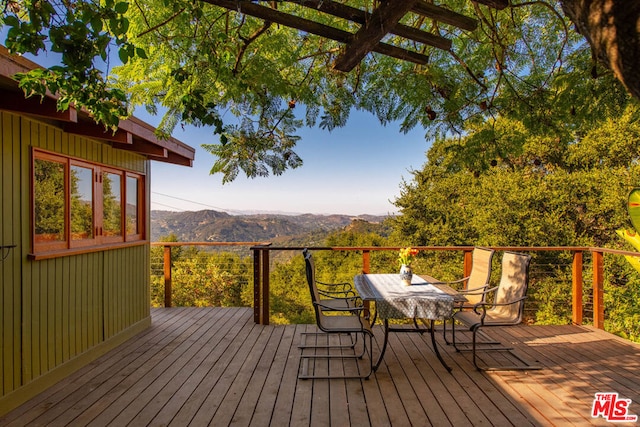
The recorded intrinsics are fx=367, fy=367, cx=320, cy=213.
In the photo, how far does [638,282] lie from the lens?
10.4m

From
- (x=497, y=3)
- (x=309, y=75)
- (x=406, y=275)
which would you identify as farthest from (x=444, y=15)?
(x=406, y=275)

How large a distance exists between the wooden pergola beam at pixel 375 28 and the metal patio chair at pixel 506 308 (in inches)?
95.7

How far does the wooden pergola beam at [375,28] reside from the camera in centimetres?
192

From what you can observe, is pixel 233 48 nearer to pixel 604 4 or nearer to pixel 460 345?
pixel 604 4

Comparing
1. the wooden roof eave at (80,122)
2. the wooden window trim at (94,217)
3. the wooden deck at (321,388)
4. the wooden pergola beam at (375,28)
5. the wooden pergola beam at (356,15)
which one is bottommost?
the wooden deck at (321,388)

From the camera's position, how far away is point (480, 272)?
4.19 meters

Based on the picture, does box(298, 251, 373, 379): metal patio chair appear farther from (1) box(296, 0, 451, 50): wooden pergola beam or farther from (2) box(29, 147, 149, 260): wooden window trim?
(2) box(29, 147, 149, 260): wooden window trim

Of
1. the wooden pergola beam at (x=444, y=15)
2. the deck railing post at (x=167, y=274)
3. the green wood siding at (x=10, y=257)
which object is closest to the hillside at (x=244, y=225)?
the deck railing post at (x=167, y=274)

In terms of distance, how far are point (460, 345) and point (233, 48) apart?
3697 mm

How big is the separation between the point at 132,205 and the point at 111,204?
1.64 feet

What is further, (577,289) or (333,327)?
(577,289)

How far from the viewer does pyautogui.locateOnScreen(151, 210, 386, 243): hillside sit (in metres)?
18.6

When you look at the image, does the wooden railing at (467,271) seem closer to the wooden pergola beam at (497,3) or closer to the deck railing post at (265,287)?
the deck railing post at (265,287)

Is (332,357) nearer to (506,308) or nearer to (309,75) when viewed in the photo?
(506,308)
